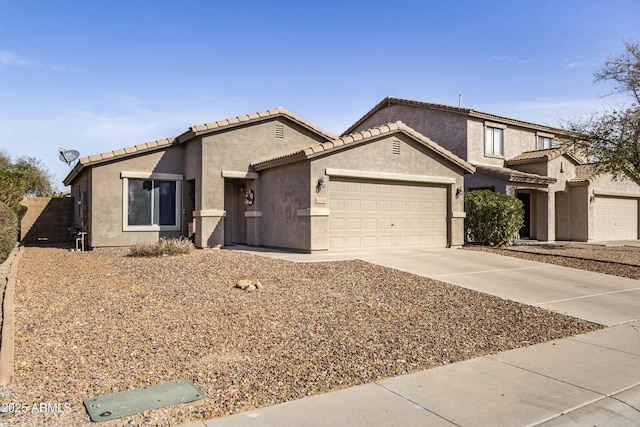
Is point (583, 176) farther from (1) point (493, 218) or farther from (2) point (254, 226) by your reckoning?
(2) point (254, 226)

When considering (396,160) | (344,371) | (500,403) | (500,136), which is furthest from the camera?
(500,136)

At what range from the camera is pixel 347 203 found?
14.5 metres

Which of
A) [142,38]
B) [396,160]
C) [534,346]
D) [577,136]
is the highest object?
[142,38]

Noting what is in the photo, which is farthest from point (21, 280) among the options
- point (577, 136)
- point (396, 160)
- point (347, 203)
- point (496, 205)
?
point (577, 136)

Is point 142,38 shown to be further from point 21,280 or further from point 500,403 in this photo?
point 500,403

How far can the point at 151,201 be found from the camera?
→ 16484 mm

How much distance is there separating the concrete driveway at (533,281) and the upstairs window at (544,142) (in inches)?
522

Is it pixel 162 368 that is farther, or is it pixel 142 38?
pixel 142 38

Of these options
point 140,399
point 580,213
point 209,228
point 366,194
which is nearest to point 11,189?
point 209,228

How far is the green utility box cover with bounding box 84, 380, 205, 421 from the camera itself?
154 inches

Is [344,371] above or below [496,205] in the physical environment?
below

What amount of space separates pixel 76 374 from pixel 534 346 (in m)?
5.44

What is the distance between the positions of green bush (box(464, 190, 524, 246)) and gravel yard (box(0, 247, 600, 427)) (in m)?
8.17

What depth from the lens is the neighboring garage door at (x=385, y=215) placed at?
564 inches
